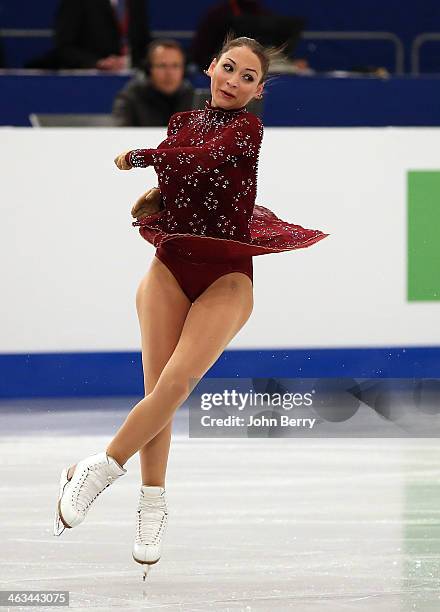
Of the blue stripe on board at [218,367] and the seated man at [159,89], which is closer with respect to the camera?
the blue stripe on board at [218,367]

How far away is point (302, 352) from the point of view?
5488mm

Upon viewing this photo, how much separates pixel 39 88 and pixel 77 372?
1431mm

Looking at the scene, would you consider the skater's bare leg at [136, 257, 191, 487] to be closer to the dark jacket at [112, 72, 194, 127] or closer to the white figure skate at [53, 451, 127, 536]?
the white figure skate at [53, 451, 127, 536]

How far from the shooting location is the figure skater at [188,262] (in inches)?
111

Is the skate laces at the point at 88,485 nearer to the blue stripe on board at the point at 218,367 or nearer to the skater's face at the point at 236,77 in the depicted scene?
the skater's face at the point at 236,77

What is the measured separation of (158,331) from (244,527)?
0.73 m

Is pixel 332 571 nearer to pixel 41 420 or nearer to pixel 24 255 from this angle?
pixel 41 420

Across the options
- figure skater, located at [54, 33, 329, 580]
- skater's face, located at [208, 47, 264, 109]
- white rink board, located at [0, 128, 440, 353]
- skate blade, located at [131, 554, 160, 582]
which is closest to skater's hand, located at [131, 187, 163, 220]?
figure skater, located at [54, 33, 329, 580]

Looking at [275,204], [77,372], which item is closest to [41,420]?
[77,372]

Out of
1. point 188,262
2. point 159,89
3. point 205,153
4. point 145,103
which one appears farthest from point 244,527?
point 159,89

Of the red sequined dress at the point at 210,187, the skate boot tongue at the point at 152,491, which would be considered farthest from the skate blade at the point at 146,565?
the red sequined dress at the point at 210,187

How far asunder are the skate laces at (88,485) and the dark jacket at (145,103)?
10.0 ft

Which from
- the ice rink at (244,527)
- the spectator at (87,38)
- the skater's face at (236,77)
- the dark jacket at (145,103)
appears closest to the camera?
the ice rink at (244,527)

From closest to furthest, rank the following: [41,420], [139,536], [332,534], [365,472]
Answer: [139,536]
[332,534]
[365,472]
[41,420]
